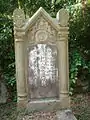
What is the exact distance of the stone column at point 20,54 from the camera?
420 centimetres

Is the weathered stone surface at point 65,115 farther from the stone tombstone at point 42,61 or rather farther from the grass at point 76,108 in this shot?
the grass at point 76,108

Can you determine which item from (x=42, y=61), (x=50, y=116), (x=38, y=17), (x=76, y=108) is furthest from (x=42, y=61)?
(x=76, y=108)

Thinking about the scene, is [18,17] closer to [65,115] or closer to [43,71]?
[43,71]

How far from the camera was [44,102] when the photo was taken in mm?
4484

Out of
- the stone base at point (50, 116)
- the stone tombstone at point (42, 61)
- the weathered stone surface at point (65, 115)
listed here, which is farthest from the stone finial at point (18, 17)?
the weathered stone surface at point (65, 115)

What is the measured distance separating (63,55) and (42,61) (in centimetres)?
37

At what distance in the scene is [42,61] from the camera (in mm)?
4438

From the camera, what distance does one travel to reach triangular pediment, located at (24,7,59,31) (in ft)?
13.9

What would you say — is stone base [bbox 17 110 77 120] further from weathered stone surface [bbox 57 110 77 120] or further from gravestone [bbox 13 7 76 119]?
gravestone [bbox 13 7 76 119]

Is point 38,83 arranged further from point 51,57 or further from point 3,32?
point 3,32

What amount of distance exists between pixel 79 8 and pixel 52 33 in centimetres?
165

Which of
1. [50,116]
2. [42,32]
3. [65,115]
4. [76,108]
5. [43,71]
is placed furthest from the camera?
[76,108]

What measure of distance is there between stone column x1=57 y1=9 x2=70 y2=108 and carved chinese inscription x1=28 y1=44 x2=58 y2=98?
9 centimetres

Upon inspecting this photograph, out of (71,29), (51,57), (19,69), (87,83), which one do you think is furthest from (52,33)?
(87,83)
